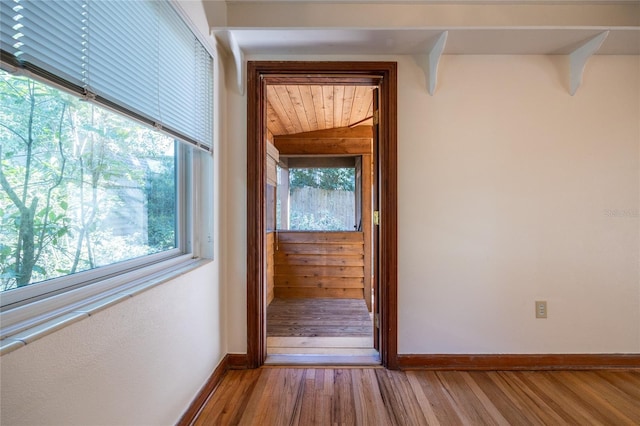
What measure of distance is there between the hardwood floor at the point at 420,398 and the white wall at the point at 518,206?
0.18 m

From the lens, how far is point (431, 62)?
1720 millimetres

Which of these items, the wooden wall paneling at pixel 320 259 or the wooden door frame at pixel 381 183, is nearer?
the wooden door frame at pixel 381 183

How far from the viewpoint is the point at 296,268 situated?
3.63m

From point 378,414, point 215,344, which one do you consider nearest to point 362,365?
point 378,414

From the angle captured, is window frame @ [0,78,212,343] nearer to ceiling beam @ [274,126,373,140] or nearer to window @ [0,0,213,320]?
window @ [0,0,213,320]

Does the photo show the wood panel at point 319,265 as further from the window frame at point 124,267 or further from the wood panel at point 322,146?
the window frame at point 124,267

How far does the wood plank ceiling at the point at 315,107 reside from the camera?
2479mm

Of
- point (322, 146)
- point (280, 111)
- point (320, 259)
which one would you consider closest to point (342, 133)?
point (322, 146)

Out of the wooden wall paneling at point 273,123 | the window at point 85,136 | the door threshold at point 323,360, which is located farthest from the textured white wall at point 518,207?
the wooden wall paneling at point 273,123

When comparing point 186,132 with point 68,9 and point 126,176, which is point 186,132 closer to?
point 126,176

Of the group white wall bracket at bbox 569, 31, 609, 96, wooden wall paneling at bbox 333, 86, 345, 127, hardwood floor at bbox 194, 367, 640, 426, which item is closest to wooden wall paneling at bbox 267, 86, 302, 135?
wooden wall paneling at bbox 333, 86, 345, 127

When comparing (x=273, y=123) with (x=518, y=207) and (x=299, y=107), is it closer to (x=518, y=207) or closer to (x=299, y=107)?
(x=299, y=107)

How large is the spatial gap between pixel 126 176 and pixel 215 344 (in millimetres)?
1105

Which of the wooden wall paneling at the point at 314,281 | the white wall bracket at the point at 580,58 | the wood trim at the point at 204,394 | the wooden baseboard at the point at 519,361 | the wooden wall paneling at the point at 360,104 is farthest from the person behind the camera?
the wooden wall paneling at the point at 314,281
